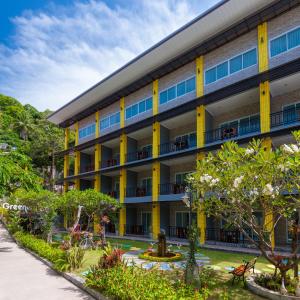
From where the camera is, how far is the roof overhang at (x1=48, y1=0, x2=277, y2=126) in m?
19.8

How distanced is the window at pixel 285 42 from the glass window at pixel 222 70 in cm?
345

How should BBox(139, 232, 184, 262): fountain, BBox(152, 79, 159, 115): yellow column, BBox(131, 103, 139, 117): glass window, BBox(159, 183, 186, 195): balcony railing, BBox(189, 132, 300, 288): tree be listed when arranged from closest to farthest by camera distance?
BBox(189, 132, 300, 288): tree < BBox(139, 232, 184, 262): fountain < BBox(159, 183, 186, 195): balcony railing < BBox(152, 79, 159, 115): yellow column < BBox(131, 103, 139, 117): glass window

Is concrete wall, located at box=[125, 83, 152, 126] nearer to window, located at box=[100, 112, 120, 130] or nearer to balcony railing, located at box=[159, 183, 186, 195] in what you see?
window, located at box=[100, 112, 120, 130]

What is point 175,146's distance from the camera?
27.6 m

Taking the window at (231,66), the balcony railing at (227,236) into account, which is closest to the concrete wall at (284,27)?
the window at (231,66)

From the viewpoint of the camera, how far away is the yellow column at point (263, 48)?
1970 centimetres

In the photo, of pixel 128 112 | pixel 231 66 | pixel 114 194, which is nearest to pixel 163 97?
pixel 128 112

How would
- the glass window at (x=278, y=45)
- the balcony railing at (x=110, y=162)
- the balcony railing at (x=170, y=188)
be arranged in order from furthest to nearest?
the balcony railing at (x=110, y=162) → the balcony railing at (x=170, y=188) → the glass window at (x=278, y=45)

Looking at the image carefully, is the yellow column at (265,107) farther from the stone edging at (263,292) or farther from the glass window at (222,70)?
the stone edging at (263,292)

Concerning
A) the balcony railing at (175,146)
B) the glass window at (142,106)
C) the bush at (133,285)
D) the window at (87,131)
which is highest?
the glass window at (142,106)

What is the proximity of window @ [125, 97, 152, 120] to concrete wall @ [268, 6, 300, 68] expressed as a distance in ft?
38.8

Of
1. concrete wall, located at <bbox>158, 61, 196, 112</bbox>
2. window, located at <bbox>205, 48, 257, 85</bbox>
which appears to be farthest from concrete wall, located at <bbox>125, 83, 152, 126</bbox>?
window, located at <bbox>205, 48, 257, 85</bbox>

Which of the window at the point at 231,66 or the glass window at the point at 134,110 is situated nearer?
the window at the point at 231,66

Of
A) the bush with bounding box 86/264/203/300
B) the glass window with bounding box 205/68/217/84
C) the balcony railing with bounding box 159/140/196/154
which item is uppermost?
the glass window with bounding box 205/68/217/84
